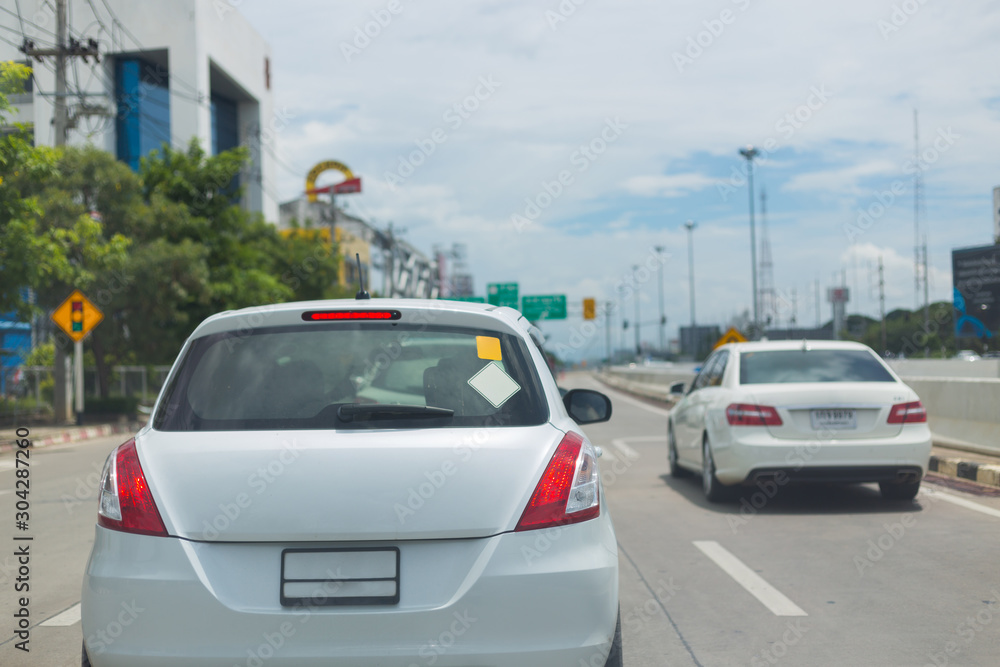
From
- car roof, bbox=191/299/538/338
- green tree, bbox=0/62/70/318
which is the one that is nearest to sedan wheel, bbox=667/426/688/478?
car roof, bbox=191/299/538/338

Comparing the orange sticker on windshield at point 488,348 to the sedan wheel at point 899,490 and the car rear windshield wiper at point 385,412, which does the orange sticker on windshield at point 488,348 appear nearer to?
the car rear windshield wiper at point 385,412

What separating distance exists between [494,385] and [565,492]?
0.45 metres

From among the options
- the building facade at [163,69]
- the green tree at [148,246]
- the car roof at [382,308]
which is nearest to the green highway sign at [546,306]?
the building facade at [163,69]

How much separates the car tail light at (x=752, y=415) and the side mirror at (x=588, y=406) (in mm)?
4117

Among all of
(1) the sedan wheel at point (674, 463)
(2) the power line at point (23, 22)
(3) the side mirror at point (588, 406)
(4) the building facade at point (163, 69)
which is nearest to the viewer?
(3) the side mirror at point (588, 406)

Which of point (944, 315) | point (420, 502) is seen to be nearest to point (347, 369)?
point (420, 502)

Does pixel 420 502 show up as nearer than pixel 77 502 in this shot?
Yes

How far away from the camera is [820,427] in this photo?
845 cm

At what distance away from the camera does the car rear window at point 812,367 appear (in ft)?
29.1

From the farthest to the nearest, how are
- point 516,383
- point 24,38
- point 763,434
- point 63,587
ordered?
Result: point 24,38 < point 763,434 < point 63,587 < point 516,383

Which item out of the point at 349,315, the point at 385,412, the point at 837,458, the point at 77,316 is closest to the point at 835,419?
the point at 837,458

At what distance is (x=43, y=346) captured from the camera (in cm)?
3800

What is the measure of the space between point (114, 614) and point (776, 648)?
309cm

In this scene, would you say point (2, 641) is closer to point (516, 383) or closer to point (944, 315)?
point (516, 383)
